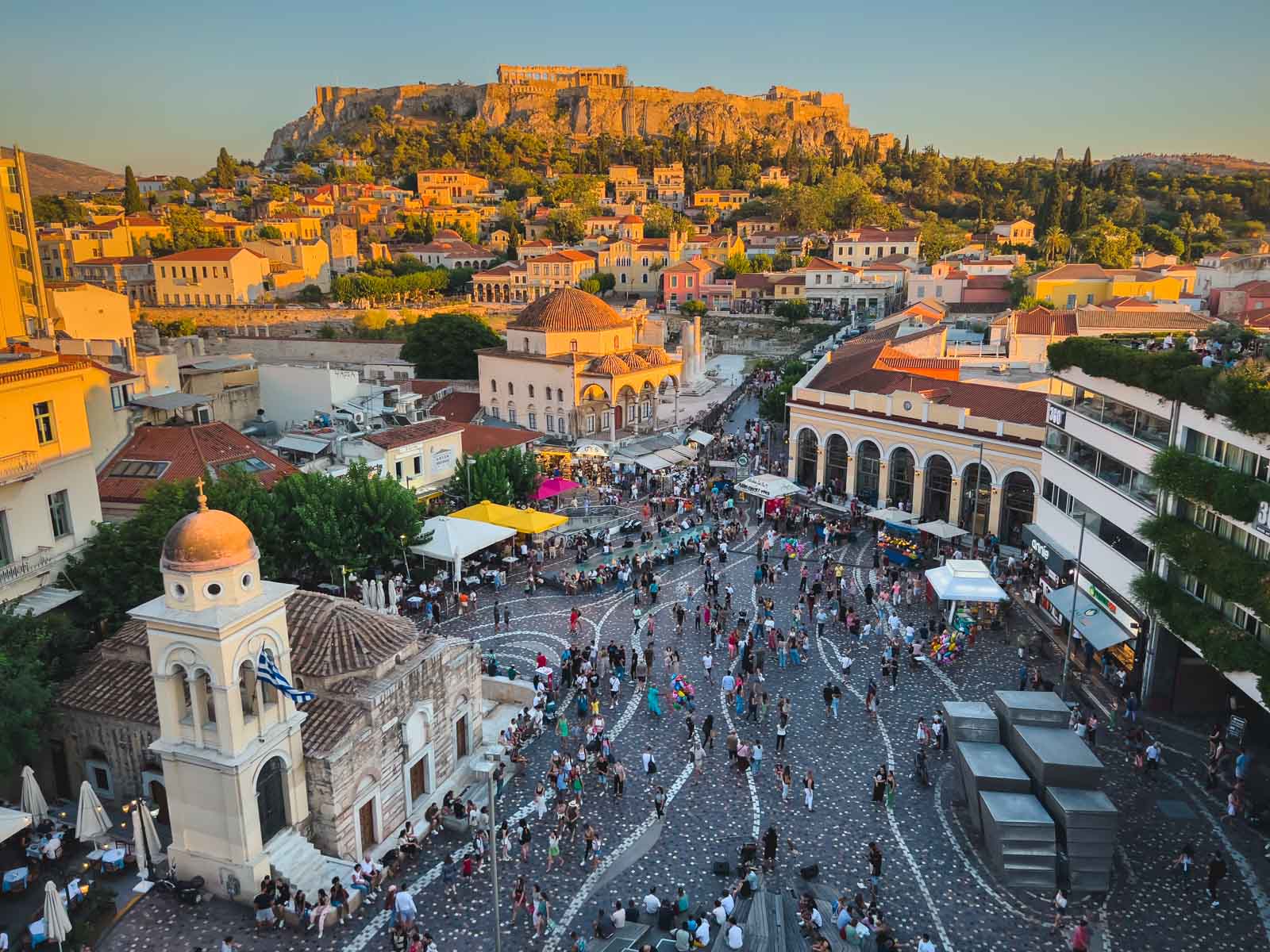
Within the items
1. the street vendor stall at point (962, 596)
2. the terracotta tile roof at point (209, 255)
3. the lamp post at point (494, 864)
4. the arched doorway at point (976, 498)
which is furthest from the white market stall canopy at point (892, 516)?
the terracotta tile roof at point (209, 255)

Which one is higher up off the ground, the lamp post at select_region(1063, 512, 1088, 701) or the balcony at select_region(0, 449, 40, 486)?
the balcony at select_region(0, 449, 40, 486)

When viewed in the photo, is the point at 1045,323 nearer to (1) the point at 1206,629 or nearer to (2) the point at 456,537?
(1) the point at 1206,629

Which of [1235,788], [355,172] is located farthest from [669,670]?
[355,172]

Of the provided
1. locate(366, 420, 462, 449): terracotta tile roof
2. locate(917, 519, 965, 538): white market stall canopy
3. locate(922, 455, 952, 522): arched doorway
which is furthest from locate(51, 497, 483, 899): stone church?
locate(922, 455, 952, 522): arched doorway

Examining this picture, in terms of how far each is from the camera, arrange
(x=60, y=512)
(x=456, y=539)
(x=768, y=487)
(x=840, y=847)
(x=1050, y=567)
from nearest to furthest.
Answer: (x=840, y=847), (x=60, y=512), (x=1050, y=567), (x=456, y=539), (x=768, y=487)

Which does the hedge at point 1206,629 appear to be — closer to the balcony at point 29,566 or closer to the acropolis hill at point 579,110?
the balcony at point 29,566

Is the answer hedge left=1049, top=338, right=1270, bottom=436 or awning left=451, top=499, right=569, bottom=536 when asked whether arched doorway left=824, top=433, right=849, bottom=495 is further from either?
hedge left=1049, top=338, right=1270, bottom=436

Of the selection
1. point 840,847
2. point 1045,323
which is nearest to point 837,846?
point 840,847
